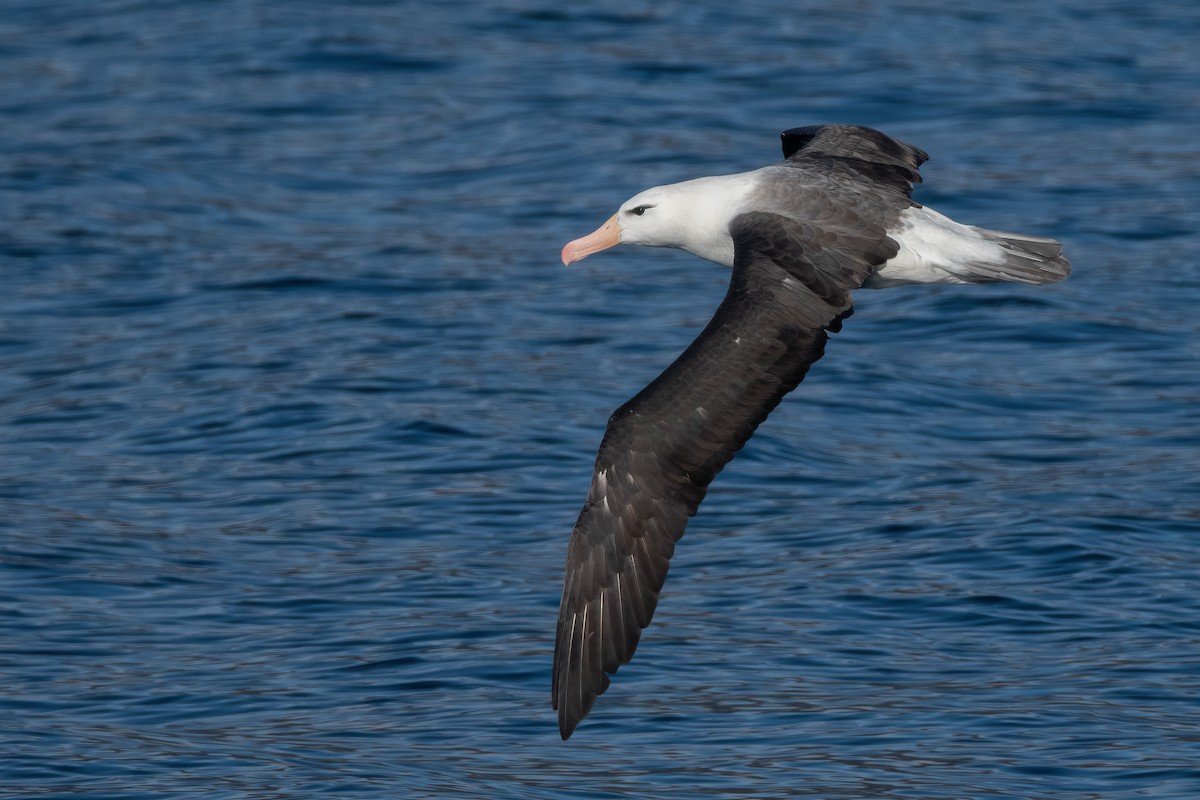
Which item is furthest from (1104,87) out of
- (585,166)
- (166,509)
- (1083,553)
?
(166,509)

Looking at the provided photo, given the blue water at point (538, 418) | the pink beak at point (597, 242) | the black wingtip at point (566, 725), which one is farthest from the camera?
the pink beak at point (597, 242)

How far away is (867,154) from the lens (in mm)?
10312

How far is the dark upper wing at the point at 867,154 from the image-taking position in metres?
9.96

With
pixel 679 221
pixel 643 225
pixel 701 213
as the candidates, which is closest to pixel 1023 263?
pixel 701 213

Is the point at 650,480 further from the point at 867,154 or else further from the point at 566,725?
the point at 867,154

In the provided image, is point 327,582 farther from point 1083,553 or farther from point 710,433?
point 1083,553

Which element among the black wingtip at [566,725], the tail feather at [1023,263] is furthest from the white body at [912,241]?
the black wingtip at [566,725]

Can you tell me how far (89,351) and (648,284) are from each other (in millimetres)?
4090

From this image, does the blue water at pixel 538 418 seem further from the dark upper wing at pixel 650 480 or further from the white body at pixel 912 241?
the white body at pixel 912 241

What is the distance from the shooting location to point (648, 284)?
50.1 feet

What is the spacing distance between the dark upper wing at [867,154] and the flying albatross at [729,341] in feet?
0.69

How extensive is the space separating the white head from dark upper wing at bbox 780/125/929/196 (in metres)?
0.62

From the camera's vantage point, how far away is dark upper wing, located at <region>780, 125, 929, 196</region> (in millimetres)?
9961

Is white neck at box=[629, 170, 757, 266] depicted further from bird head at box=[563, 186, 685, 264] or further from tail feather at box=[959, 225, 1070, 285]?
tail feather at box=[959, 225, 1070, 285]
